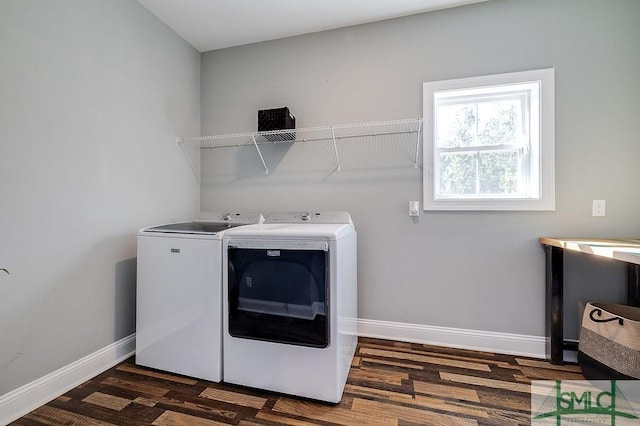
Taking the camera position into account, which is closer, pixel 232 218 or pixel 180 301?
pixel 180 301

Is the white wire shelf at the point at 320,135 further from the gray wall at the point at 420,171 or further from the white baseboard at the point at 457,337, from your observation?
the white baseboard at the point at 457,337

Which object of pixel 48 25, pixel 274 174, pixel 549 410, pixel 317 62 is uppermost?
pixel 317 62

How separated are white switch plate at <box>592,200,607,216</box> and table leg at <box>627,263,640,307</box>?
0.36m

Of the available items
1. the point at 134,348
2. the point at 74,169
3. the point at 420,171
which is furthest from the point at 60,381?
the point at 420,171

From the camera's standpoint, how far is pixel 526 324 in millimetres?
1897

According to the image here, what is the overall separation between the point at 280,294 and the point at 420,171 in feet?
4.49

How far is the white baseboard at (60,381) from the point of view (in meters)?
1.30

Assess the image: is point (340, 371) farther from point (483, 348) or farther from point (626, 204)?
point (626, 204)

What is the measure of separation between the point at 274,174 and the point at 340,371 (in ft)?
5.25

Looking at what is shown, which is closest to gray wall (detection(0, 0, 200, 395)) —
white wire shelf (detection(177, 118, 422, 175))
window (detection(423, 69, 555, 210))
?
white wire shelf (detection(177, 118, 422, 175))

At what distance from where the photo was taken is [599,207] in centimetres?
178

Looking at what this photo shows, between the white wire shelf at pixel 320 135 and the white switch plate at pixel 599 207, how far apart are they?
1151 mm

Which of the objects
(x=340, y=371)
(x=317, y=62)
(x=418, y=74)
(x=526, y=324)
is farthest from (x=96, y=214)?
(x=526, y=324)

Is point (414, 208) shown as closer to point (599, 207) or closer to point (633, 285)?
point (599, 207)
